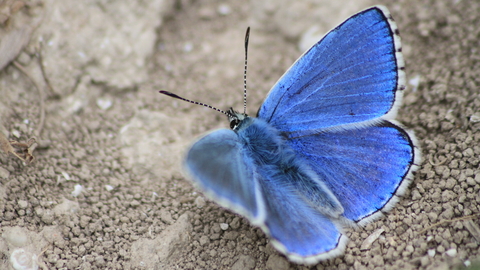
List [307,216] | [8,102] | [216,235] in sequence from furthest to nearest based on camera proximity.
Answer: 1. [8,102]
2. [216,235]
3. [307,216]

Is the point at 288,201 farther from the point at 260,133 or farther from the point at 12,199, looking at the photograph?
the point at 12,199

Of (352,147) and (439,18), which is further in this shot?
(439,18)

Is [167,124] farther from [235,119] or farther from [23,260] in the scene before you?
[23,260]

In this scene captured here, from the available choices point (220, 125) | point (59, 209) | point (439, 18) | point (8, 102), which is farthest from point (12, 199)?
point (439, 18)

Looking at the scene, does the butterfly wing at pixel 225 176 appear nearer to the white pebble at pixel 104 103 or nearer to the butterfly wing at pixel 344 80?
the butterfly wing at pixel 344 80

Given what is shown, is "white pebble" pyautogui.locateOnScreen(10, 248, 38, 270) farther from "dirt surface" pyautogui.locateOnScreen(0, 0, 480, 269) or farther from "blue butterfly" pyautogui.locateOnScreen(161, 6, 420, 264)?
"blue butterfly" pyautogui.locateOnScreen(161, 6, 420, 264)

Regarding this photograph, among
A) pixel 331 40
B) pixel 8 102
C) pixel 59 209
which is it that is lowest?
pixel 59 209

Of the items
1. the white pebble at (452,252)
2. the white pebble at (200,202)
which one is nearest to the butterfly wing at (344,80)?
the white pebble at (200,202)

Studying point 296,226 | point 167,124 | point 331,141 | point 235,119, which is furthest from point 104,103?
point 296,226
